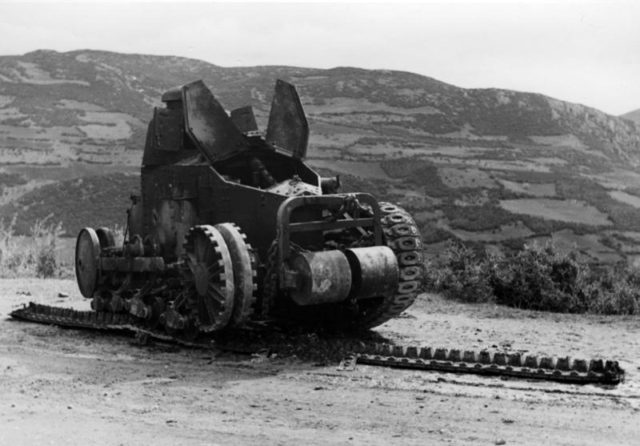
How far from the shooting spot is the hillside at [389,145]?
23.2 metres

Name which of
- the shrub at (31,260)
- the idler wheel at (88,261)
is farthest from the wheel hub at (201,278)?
the shrub at (31,260)

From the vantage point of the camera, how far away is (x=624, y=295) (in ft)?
46.2

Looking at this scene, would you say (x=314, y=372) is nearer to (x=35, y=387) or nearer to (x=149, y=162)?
(x=35, y=387)

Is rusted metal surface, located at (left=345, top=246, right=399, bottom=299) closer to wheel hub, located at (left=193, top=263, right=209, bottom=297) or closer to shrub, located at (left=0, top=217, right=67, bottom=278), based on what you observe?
wheel hub, located at (left=193, top=263, right=209, bottom=297)

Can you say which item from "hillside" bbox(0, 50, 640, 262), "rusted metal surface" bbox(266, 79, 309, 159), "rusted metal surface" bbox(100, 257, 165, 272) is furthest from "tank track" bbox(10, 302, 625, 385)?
"hillside" bbox(0, 50, 640, 262)

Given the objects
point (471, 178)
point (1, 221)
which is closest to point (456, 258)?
point (471, 178)

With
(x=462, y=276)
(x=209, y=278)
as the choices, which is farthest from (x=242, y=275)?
(x=462, y=276)

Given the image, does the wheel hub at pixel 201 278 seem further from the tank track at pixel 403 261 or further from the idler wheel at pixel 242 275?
the tank track at pixel 403 261

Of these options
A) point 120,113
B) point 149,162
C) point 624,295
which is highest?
point 120,113

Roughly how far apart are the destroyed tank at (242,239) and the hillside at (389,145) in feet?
33.1

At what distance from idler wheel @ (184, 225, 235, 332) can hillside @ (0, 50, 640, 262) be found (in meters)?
11.5

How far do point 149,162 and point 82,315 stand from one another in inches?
86.3

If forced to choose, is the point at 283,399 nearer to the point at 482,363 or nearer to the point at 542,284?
the point at 482,363

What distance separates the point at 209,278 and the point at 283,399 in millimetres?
2467
